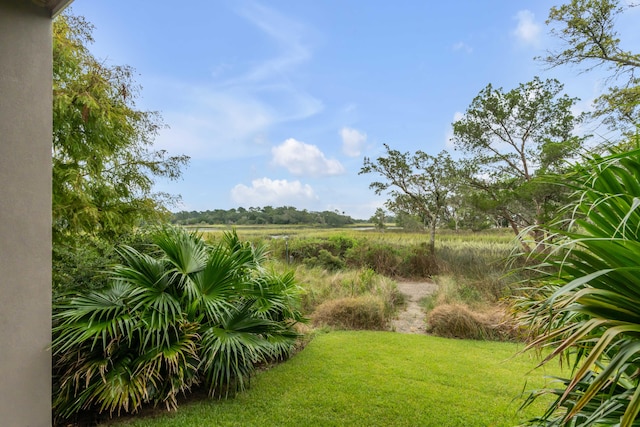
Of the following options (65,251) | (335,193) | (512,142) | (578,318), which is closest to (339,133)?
(335,193)

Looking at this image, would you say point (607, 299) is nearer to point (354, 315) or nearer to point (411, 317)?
point (354, 315)

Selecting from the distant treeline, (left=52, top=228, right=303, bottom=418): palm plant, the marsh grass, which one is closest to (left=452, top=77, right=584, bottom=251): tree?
the marsh grass

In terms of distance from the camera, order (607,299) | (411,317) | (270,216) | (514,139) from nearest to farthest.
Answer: (607,299)
(411,317)
(514,139)
(270,216)

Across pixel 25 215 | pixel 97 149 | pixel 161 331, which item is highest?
pixel 97 149

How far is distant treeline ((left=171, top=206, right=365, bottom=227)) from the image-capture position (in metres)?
6.78

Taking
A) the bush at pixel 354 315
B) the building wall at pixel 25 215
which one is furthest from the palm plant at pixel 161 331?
the bush at pixel 354 315

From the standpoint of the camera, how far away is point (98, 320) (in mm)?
2518

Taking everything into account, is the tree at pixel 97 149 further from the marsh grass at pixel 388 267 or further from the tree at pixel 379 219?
the tree at pixel 379 219

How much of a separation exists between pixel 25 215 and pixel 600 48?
10621mm

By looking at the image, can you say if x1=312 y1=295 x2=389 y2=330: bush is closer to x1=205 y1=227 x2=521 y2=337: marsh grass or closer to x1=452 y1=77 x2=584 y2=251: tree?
x1=205 y1=227 x2=521 y2=337: marsh grass

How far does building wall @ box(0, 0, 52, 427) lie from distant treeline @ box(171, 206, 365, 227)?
100.0 inches

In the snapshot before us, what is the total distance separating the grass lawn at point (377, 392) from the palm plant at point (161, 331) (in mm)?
257

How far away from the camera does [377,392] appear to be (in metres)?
2.93

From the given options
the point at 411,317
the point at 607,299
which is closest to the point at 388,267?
the point at 411,317
